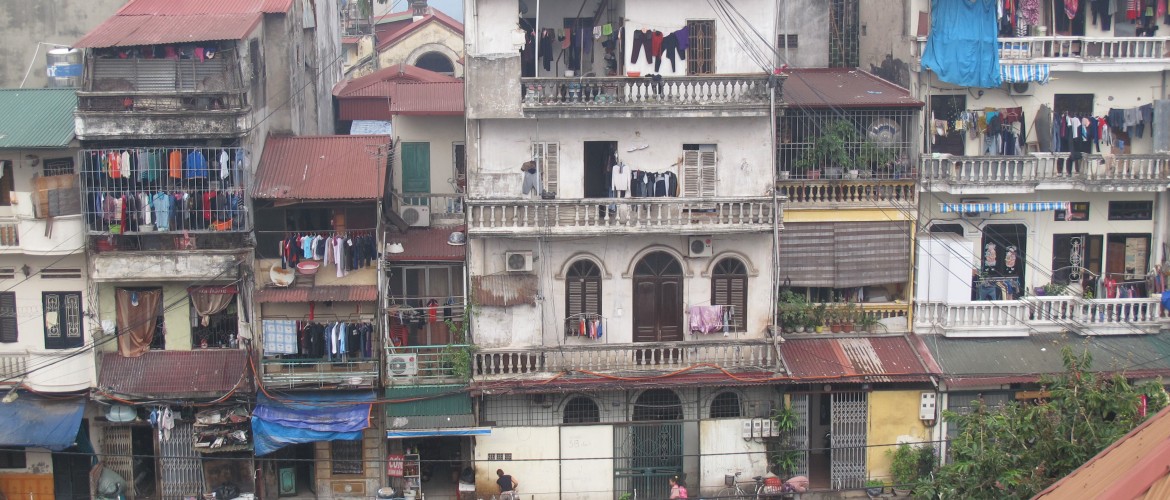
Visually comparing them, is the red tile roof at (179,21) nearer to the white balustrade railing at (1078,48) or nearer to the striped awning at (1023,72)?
the white balustrade railing at (1078,48)

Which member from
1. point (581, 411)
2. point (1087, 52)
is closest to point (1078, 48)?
point (1087, 52)

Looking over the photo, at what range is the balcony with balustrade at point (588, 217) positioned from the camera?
99.6 feet

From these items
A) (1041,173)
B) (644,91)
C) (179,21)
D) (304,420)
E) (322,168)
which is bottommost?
(304,420)

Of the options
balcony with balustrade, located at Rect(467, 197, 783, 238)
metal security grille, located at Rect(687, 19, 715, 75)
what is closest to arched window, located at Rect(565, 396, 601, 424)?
balcony with balustrade, located at Rect(467, 197, 783, 238)

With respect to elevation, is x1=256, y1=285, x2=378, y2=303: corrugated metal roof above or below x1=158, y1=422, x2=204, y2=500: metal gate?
above

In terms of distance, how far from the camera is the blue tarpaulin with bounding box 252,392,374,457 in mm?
30531

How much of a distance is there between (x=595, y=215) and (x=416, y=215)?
213 inches

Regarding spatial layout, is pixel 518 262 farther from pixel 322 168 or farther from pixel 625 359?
pixel 322 168

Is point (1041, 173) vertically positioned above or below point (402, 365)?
above

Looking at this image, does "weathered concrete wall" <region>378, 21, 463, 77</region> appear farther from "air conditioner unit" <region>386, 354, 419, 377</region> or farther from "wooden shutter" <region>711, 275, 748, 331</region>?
"air conditioner unit" <region>386, 354, 419, 377</region>

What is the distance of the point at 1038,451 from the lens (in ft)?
61.4

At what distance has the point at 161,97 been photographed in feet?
99.9

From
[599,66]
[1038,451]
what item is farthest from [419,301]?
[1038,451]

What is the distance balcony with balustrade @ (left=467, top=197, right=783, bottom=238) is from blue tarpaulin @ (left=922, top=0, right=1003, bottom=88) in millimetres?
5997
